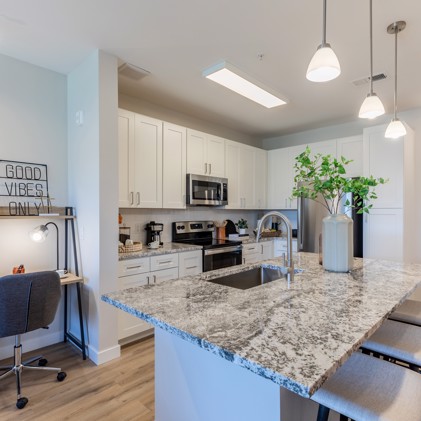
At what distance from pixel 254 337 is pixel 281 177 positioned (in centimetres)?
425

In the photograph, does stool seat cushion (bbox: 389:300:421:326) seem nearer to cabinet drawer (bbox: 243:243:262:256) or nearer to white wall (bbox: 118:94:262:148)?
cabinet drawer (bbox: 243:243:262:256)

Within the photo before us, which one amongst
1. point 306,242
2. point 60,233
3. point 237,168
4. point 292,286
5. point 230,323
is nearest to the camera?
point 230,323

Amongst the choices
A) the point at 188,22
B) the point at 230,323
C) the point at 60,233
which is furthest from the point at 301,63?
the point at 60,233

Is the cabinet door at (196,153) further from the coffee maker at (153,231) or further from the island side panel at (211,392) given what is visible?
the island side panel at (211,392)

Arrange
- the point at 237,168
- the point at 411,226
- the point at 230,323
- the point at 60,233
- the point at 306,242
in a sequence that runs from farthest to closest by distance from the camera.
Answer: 1. the point at 237,168
2. the point at 306,242
3. the point at 411,226
4. the point at 60,233
5. the point at 230,323

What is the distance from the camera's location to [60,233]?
2906mm

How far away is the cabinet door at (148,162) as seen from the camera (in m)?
3.16

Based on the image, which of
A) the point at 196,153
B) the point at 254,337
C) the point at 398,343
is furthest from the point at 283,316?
the point at 196,153

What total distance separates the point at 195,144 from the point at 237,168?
0.94 meters

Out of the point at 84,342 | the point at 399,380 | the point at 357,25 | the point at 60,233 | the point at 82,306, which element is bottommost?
the point at 84,342

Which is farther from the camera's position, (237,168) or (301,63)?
(237,168)

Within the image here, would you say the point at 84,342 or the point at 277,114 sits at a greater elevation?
the point at 277,114

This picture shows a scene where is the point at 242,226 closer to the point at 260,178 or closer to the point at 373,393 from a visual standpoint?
the point at 260,178

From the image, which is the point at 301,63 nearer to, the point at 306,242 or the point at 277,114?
the point at 277,114
